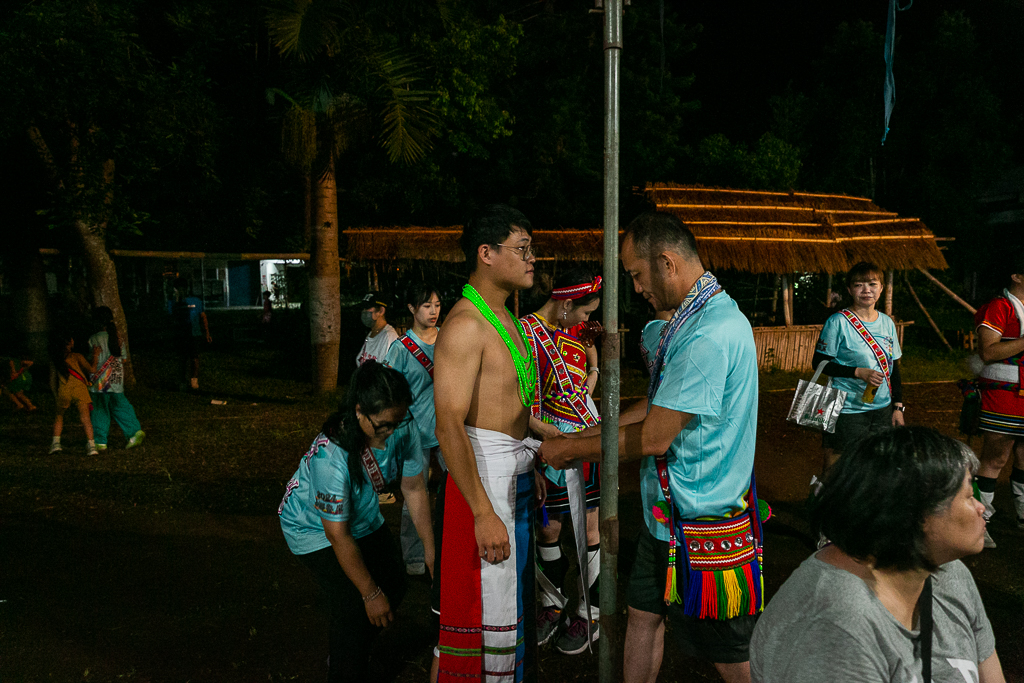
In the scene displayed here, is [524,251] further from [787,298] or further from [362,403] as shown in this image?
[787,298]

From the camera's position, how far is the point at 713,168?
86.8ft

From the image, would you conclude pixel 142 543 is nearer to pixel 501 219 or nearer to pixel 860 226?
pixel 501 219

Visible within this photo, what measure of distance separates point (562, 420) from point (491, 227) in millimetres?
1593

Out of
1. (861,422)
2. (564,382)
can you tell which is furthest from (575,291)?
(861,422)

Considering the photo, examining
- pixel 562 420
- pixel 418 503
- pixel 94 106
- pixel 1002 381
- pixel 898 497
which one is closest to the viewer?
pixel 898 497

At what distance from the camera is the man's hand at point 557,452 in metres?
2.60

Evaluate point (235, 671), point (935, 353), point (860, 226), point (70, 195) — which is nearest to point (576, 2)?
point (860, 226)

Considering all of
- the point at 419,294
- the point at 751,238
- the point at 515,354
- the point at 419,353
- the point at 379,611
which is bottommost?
the point at 379,611

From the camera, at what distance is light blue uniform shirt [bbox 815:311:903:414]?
4715 mm

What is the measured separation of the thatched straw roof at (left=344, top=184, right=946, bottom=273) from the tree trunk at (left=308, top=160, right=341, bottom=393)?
157 cm

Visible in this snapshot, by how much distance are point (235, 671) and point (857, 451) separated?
3.27 meters

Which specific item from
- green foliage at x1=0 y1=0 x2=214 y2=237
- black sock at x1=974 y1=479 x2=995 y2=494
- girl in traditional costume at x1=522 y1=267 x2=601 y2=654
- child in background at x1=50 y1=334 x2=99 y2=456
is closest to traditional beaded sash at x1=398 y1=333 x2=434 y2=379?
girl in traditional costume at x1=522 y1=267 x2=601 y2=654

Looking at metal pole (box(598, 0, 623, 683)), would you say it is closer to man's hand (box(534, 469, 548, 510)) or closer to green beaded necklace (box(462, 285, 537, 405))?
green beaded necklace (box(462, 285, 537, 405))

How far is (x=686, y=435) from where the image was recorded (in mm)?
2512
